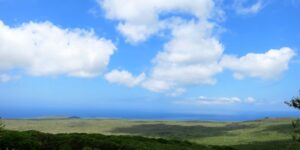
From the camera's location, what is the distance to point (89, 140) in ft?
110

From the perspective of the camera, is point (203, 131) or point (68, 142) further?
point (203, 131)

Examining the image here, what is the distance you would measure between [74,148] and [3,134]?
15.0 feet

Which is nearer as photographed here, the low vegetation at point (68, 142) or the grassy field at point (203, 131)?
the low vegetation at point (68, 142)

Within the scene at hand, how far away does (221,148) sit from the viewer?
138 ft

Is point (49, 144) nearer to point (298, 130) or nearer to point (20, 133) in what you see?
point (20, 133)

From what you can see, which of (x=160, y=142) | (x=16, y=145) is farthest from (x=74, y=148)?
(x=160, y=142)

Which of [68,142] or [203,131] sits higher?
[203,131]

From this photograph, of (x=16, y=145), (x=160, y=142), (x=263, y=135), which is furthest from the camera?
(x=263, y=135)

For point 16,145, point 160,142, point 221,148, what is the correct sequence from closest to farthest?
point 16,145 → point 160,142 → point 221,148

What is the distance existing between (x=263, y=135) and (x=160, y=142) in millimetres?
64934

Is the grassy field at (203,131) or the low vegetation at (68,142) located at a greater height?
the grassy field at (203,131)

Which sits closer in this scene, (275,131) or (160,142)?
(160,142)

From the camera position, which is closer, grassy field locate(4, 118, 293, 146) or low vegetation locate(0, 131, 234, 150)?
low vegetation locate(0, 131, 234, 150)

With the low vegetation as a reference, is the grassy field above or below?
above
